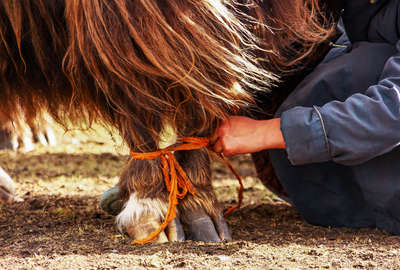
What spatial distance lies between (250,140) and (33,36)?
73 centimetres

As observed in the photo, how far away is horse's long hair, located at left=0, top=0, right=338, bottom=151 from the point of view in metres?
1.43

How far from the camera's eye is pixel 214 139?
1.71 meters

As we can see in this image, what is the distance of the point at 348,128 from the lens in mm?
1503

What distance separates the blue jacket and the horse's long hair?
126 millimetres

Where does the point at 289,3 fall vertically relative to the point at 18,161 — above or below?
above

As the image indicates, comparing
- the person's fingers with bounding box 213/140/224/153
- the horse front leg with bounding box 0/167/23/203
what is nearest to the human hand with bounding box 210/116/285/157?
the person's fingers with bounding box 213/140/224/153

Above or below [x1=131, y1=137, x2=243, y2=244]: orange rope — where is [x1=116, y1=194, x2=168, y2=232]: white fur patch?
below

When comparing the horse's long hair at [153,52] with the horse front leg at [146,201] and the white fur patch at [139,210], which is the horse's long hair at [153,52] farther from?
the white fur patch at [139,210]

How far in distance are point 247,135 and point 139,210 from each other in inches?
15.2

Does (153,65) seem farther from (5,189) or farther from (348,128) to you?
(5,189)

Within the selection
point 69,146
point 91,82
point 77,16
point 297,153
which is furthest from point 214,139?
point 69,146

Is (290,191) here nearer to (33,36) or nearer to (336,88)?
(336,88)

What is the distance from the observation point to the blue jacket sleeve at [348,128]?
1.50 metres

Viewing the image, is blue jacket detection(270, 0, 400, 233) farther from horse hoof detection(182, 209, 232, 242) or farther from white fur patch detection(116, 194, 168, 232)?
white fur patch detection(116, 194, 168, 232)
